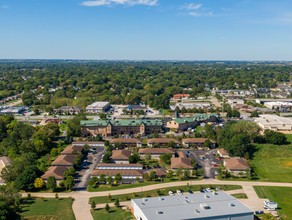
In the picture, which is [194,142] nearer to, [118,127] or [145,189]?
[118,127]

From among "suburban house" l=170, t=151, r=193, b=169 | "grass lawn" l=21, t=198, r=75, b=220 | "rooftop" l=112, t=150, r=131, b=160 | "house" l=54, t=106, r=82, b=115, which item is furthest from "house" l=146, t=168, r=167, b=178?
"house" l=54, t=106, r=82, b=115

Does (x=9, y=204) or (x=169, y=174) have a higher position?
(x=9, y=204)

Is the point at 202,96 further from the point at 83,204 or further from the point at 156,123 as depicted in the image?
the point at 83,204

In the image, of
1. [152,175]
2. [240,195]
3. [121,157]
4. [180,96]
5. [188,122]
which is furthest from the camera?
[180,96]

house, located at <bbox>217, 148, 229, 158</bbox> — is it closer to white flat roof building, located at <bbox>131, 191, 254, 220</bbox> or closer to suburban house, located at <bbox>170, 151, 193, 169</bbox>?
suburban house, located at <bbox>170, 151, 193, 169</bbox>

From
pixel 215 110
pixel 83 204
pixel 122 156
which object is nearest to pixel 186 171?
pixel 122 156

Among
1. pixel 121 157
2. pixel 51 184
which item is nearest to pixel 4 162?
pixel 51 184
